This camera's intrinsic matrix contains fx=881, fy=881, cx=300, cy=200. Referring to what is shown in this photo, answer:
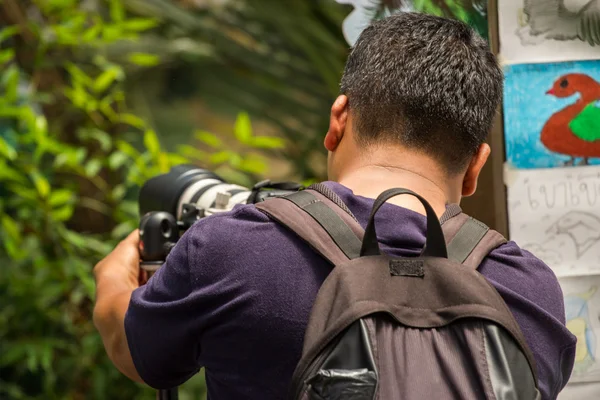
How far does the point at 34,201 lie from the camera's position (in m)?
2.24

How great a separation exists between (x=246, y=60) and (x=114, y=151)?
475 millimetres

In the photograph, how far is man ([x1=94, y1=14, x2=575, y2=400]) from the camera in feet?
2.73

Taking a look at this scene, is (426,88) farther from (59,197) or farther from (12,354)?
(12,354)

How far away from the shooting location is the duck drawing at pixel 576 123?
121cm

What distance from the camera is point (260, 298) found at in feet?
2.71

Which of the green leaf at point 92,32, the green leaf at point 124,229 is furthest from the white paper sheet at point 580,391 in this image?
the green leaf at point 92,32

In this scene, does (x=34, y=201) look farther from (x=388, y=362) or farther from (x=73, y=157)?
(x=388, y=362)

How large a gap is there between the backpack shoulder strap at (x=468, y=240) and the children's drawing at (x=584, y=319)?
39 cm

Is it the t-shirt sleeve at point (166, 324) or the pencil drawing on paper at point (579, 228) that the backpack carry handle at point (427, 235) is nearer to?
the t-shirt sleeve at point (166, 324)

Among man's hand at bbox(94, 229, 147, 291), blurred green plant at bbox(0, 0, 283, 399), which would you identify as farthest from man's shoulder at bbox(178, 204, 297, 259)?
blurred green plant at bbox(0, 0, 283, 399)

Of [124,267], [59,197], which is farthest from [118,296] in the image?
[59,197]

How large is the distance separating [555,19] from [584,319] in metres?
0.42

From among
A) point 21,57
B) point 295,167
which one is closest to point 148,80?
point 21,57

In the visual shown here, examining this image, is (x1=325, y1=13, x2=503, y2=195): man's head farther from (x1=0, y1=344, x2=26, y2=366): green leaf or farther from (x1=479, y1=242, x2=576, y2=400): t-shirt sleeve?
(x1=0, y1=344, x2=26, y2=366): green leaf
